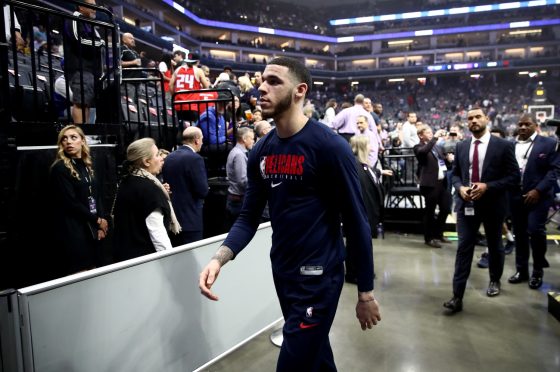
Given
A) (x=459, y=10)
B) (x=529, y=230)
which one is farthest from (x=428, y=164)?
(x=459, y=10)

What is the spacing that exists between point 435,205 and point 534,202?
1.94m

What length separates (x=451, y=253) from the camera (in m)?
6.02

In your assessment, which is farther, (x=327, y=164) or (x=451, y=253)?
(x=451, y=253)

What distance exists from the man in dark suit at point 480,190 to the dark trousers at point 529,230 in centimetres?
90

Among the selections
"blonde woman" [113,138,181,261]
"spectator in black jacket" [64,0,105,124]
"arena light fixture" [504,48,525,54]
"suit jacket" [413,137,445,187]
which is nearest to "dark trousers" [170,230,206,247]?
"blonde woman" [113,138,181,261]

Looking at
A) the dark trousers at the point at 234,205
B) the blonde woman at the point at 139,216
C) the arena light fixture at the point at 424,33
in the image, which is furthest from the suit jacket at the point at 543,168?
the arena light fixture at the point at 424,33

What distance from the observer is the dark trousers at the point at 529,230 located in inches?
178

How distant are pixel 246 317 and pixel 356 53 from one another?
45.5 meters

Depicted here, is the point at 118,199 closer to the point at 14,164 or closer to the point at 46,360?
the point at 14,164

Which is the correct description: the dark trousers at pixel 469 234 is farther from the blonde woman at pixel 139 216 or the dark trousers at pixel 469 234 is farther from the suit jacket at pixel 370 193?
the blonde woman at pixel 139 216

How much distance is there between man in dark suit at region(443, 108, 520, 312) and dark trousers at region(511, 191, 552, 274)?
35.3 inches

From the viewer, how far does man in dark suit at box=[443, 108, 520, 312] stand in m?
3.81

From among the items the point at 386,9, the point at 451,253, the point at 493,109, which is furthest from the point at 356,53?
the point at 451,253

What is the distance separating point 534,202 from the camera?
4500mm
